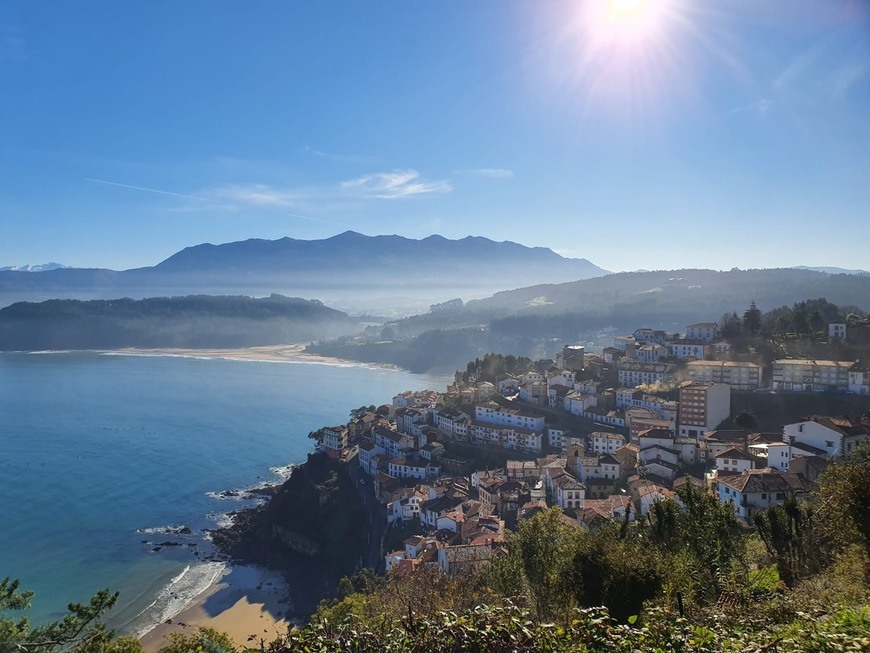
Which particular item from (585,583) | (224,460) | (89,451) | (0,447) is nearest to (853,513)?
(585,583)

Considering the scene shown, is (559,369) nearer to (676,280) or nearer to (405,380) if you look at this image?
(405,380)

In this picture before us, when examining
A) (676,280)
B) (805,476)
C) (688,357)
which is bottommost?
(805,476)

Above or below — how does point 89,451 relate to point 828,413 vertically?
below

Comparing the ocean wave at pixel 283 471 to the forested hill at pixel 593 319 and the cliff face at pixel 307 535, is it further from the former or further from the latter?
the forested hill at pixel 593 319

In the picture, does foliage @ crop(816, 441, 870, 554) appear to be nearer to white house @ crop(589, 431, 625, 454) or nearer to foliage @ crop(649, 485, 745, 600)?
foliage @ crop(649, 485, 745, 600)

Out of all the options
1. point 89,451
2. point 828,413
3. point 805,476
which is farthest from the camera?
point 89,451

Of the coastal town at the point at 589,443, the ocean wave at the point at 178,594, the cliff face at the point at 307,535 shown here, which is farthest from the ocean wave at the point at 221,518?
the coastal town at the point at 589,443
